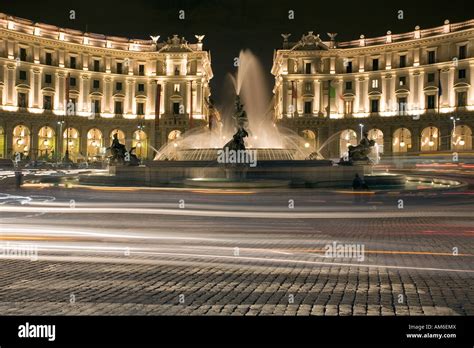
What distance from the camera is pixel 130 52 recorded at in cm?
9606

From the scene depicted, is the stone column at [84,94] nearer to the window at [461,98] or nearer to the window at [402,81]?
the window at [402,81]

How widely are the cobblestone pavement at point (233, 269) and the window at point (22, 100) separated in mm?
73627

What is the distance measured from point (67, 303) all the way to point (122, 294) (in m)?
0.87

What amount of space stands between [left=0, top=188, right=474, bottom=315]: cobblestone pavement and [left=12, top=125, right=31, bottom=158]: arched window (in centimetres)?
7176

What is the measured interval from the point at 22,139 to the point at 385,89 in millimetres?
59108

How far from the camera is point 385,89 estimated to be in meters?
90.2

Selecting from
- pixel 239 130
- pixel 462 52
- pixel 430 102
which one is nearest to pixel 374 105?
pixel 430 102

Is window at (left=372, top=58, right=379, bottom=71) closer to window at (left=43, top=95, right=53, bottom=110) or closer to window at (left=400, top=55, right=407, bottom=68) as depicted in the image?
window at (left=400, top=55, right=407, bottom=68)

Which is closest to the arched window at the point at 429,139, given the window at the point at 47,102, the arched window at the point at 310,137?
the arched window at the point at 310,137

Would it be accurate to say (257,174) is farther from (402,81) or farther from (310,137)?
(402,81)

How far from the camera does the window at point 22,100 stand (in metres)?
84.2

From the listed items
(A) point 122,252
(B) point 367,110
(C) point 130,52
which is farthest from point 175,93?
A: (A) point 122,252

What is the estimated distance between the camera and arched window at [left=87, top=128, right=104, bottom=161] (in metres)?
92.6
